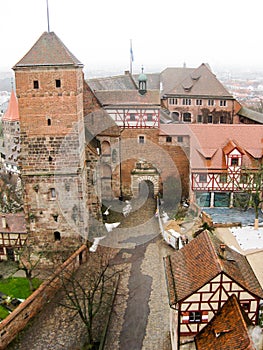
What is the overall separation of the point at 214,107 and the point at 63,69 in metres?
21.4

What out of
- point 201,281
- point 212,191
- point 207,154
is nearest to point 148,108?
point 207,154

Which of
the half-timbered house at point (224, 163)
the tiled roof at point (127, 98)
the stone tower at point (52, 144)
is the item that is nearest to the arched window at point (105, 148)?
the tiled roof at point (127, 98)

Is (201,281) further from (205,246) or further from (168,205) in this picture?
(168,205)

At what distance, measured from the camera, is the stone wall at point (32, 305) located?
1862 centimetres

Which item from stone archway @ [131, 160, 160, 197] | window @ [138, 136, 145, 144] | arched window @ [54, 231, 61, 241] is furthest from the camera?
stone archway @ [131, 160, 160, 197]

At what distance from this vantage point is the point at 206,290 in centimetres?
1515

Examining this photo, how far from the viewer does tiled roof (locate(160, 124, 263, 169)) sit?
96.0 ft

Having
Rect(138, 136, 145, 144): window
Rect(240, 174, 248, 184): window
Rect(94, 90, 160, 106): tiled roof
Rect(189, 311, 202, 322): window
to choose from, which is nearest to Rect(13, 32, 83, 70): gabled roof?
Rect(94, 90, 160, 106): tiled roof

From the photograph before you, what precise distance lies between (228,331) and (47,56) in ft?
52.8

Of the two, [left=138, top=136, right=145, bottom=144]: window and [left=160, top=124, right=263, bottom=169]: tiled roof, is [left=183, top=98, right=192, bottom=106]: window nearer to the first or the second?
[left=160, top=124, right=263, bottom=169]: tiled roof

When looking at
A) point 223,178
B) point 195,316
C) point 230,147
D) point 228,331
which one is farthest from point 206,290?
point 230,147

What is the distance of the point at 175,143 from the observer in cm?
3319

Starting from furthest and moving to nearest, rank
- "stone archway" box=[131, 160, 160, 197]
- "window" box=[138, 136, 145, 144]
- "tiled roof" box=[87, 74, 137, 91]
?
"tiled roof" box=[87, 74, 137, 91] → "stone archway" box=[131, 160, 160, 197] → "window" box=[138, 136, 145, 144]

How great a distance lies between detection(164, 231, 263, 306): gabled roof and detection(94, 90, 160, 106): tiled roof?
1722cm
